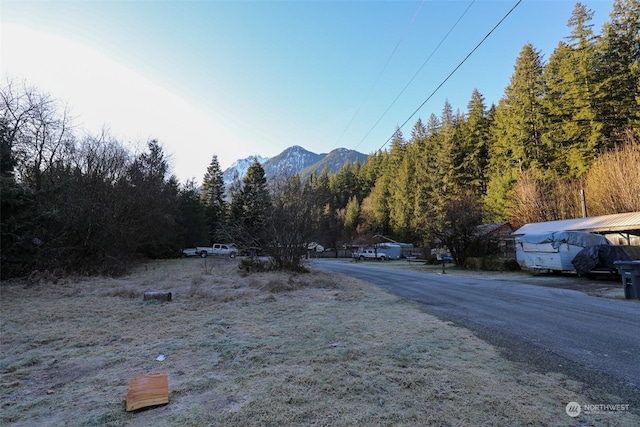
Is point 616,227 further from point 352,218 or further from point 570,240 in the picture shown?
point 352,218

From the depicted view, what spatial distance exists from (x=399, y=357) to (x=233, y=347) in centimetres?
222

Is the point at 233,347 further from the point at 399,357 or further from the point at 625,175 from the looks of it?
the point at 625,175

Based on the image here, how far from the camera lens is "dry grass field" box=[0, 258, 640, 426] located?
8.72ft

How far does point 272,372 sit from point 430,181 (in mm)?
48686

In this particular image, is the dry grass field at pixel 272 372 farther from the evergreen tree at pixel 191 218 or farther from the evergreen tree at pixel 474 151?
the evergreen tree at pixel 474 151

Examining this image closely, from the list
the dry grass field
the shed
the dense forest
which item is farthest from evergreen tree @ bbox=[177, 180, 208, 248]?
the shed

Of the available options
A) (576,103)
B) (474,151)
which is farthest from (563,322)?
(474,151)

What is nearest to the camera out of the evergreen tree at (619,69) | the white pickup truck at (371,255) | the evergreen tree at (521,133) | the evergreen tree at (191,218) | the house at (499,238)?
the house at (499,238)

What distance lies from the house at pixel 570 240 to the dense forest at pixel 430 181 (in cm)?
339

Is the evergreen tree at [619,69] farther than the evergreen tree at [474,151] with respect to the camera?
No

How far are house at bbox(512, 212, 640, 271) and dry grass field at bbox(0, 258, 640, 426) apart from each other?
43.2 ft

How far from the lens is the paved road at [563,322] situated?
4.09 metres

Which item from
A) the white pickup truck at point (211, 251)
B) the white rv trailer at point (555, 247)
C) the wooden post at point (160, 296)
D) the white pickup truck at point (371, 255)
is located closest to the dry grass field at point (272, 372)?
the wooden post at point (160, 296)

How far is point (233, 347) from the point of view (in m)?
4.60
